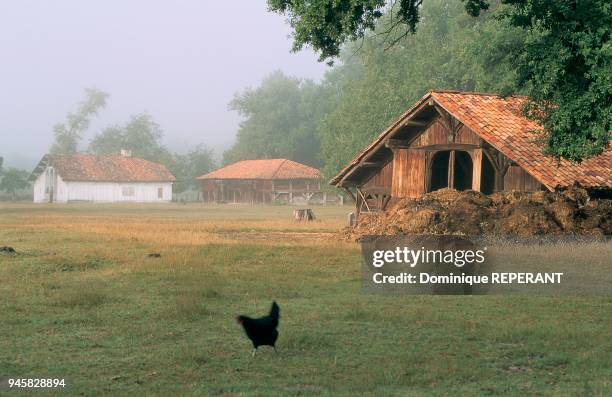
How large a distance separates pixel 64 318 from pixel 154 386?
457cm

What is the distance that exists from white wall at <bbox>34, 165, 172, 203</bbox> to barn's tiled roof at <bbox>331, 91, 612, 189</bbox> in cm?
6937

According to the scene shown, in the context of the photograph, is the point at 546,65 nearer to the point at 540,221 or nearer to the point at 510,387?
the point at 540,221

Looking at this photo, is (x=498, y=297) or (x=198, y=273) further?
(x=198, y=273)

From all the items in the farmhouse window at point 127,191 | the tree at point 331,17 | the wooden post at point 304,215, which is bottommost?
the wooden post at point 304,215

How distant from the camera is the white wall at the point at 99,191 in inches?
3691

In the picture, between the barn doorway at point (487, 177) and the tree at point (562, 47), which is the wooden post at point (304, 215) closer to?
the barn doorway at point (487, 177)

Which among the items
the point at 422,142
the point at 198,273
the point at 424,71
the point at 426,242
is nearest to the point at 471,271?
the point at 426,242

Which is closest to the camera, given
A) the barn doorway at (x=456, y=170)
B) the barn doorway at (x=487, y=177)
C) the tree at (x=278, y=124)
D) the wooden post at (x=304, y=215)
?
the barn doorway at (x=487, y=177)

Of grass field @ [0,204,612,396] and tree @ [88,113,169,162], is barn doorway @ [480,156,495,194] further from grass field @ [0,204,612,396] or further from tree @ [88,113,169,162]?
tree @ [88,113,169,162]

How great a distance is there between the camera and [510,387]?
8.21 meters

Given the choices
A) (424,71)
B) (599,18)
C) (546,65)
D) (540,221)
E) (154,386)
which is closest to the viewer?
(154,386)

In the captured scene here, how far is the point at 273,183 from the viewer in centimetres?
9238

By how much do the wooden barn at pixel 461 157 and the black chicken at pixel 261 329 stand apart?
56.8ft

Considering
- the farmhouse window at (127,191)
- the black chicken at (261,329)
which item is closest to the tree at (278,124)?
the farmhouse window at (127,191)
